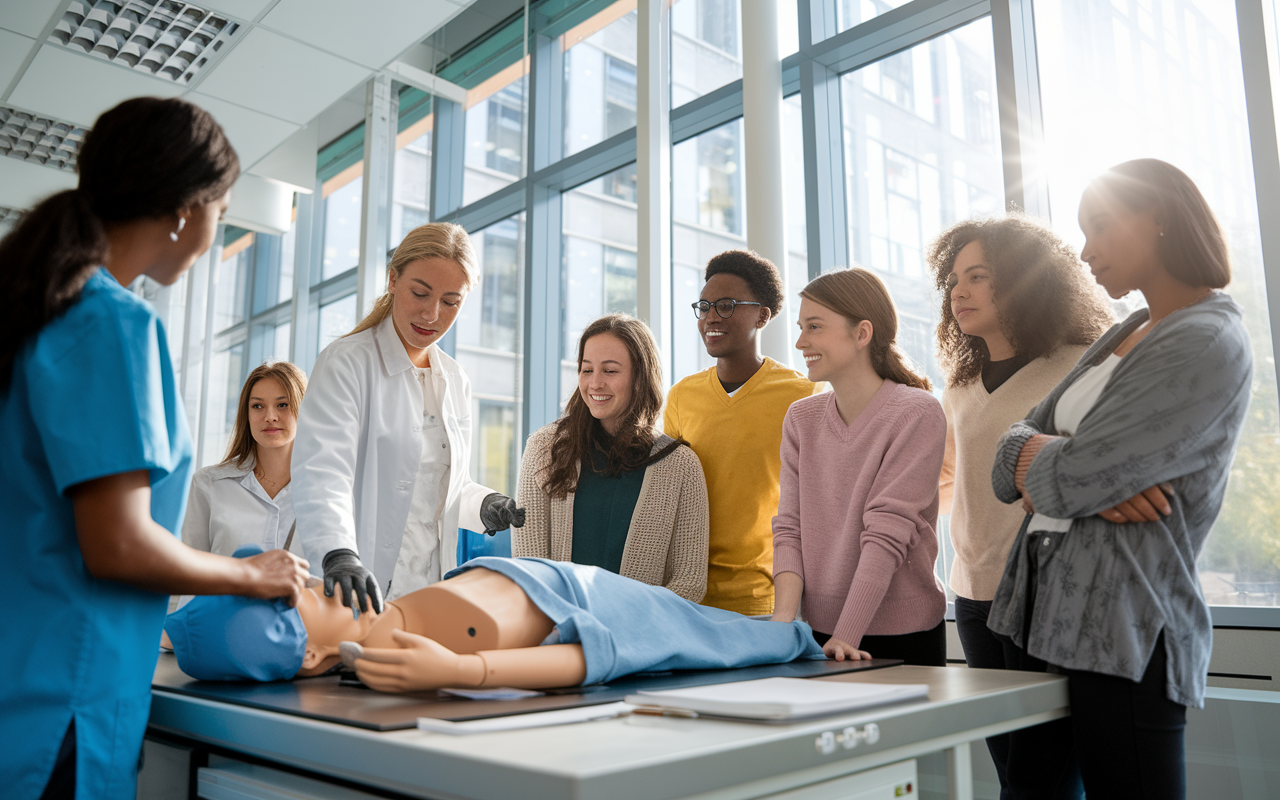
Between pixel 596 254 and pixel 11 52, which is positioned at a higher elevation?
pixel 11 52

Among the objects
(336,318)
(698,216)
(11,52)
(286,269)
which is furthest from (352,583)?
(286,269)

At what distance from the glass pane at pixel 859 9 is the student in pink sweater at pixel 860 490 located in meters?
1.63

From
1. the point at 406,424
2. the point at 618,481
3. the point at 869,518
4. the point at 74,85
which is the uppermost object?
the point at 74,85

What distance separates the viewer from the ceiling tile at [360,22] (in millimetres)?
3600

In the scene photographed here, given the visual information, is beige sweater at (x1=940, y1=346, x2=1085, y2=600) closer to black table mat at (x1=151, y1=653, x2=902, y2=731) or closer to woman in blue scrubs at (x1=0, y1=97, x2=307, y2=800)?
black table mat at (x1=151, y1=653, x2=902, y2=731)

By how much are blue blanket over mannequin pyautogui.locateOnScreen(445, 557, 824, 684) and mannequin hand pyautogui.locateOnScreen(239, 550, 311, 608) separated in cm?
28

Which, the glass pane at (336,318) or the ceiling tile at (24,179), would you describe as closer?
the ceiling tile at (24,179)

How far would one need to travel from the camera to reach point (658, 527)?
78.7 inches

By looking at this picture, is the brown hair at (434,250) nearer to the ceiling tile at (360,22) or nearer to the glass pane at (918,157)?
the glass pane at (918,157)

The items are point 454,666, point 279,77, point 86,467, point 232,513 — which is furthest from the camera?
point 279,77

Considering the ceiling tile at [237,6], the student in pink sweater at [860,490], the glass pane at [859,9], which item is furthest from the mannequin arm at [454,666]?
the ceiling tile at [237,6]

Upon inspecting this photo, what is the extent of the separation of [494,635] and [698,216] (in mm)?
2741

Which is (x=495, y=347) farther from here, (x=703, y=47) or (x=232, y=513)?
(x=232, y=513)

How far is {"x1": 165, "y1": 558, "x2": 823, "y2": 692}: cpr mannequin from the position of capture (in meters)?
1.20
